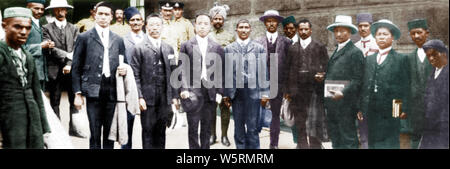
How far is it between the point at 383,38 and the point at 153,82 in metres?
2.87

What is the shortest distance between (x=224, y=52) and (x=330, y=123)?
1.61 m

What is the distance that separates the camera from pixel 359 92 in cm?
614

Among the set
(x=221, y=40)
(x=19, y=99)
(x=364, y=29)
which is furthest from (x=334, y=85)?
(x=19, y=99)

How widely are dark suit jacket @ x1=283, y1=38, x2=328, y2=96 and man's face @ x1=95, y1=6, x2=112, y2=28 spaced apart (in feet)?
7.59

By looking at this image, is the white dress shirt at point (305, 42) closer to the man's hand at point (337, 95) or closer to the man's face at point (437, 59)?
the man's hand at point (337, 95)

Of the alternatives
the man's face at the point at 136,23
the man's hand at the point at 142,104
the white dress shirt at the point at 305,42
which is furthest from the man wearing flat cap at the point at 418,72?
the man's face at the point at 136,23

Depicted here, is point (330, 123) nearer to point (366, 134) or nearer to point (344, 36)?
point (366, 134)

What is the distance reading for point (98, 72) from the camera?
238 inches

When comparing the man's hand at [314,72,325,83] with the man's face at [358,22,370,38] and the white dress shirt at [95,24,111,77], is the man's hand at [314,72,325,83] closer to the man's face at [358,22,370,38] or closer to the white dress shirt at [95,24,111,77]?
the man's face at [358,22,370,38]

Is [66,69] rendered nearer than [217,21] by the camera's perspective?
Yes

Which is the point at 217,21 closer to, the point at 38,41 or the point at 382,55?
the point at 382,55
